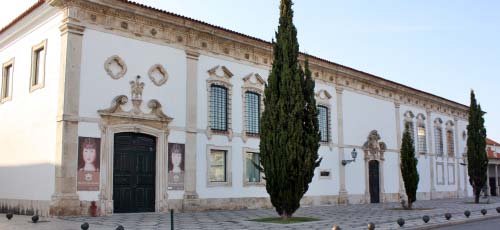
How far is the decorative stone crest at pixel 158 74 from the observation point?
17.7 m

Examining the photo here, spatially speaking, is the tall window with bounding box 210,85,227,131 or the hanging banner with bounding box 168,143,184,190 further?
the tall window with bounding box 210,85,227,131

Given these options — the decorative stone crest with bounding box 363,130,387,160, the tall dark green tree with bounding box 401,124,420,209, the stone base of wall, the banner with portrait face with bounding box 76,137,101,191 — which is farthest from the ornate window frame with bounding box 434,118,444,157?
the stone base of wall

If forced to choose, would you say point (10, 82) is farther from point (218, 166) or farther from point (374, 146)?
point (374, 146)

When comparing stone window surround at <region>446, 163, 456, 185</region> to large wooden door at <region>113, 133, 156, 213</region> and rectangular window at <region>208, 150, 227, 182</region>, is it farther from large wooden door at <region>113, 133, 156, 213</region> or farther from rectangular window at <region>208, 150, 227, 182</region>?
large wooden door at <region>113, 133, 156, 213</region>

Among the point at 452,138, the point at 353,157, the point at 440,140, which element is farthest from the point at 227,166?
→ the point at 452,138

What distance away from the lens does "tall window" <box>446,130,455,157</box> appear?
35.3 metres

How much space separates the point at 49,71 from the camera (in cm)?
1642

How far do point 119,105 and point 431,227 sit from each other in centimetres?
1021

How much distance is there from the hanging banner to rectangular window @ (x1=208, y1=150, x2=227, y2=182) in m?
1.53

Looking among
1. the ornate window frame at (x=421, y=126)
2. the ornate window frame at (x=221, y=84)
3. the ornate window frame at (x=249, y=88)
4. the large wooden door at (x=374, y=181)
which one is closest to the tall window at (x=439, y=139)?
the ornate window frame at (x=421, y=126)

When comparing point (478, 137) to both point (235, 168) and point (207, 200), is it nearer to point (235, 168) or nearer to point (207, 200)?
point (235, 168)

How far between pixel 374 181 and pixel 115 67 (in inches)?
646

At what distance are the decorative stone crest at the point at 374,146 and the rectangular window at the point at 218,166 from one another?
999 cm

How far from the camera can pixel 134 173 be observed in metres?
16.9
